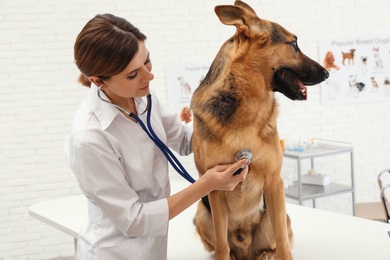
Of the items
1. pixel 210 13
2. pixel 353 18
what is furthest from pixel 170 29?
pixel 353 18

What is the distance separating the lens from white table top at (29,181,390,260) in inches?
81.3

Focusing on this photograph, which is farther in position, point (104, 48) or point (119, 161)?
point (119, 161)

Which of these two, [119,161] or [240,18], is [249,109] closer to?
[240,18]

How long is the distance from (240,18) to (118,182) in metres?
0.72

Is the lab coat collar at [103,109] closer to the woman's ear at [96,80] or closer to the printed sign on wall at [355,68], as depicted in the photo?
the woman's ear at [96,80]

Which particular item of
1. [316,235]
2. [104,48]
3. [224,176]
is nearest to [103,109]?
[104,48]

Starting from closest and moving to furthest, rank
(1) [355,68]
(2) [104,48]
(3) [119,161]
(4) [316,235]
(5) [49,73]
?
(2) [104,48] → (3) [119,161] → (4) [316,235] → (5) [49,73] → (1) [355,68]

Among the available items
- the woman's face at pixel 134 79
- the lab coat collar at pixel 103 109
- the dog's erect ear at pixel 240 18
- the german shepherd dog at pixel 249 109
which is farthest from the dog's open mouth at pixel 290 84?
the lab coat collar at pixel 103 109

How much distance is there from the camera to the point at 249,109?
1.86 m

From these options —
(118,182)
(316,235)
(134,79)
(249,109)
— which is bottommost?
(316,235)

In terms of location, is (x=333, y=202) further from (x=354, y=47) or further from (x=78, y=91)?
(x=78, y=91)

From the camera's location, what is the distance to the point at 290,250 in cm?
205

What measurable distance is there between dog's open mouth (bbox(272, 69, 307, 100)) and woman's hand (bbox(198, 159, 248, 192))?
29cm

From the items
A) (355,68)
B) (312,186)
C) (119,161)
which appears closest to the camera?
(119,161)
